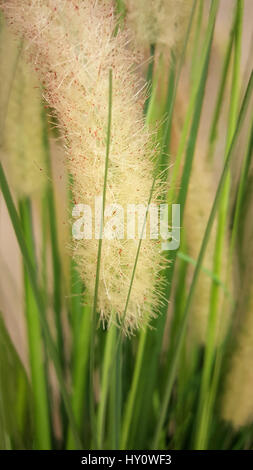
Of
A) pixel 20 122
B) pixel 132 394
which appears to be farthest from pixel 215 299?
pixel 20 122

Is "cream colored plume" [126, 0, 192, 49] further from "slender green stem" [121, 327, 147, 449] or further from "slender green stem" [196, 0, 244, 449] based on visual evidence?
"slender green stem" [121, 327, 147, 449]

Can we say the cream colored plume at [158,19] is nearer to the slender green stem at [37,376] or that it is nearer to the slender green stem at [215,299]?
the slender green stem at [215,299]

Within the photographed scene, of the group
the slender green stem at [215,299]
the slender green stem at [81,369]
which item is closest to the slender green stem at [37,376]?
the slender green stem at [81,369]

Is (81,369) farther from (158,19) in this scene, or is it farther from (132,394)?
(158,19)

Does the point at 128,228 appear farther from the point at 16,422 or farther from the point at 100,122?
the point at 16,422

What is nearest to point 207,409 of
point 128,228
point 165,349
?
point 165,349

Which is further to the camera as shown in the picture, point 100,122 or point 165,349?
point 165,349
